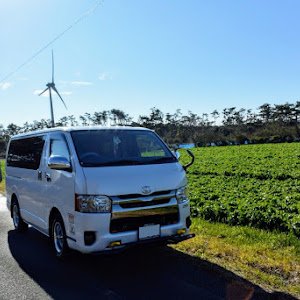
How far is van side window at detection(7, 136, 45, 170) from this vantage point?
6050mm

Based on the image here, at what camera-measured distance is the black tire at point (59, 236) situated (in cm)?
481

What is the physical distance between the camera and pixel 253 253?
5.18 m

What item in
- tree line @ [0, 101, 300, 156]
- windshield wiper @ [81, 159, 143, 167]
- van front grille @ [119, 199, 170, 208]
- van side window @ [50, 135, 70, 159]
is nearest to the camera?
van front grille @ [119, 199, 170, 208]

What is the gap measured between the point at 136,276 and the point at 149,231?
64cm

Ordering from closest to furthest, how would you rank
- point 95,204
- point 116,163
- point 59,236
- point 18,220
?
point 95,204, point 116,163, point 59,236, point 18,220

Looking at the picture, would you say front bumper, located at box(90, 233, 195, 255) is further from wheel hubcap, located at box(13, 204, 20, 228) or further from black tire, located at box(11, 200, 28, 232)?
wheel hubcap, located at box(13, 204, 20, 228)

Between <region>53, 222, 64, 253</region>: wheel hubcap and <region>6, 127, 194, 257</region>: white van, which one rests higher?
<region>6, 127, 194, 257</region>: white van

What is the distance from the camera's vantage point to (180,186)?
486 cm

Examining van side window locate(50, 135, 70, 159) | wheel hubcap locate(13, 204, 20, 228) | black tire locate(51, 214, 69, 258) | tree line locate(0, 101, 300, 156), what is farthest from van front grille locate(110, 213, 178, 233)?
tree line locate(0, 101, 300, 156)

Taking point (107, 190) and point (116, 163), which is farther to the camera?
point (116, 163)

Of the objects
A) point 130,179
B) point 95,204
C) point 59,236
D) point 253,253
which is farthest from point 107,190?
point 253,253

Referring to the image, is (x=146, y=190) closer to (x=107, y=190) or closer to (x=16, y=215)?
(x=107, y=190)

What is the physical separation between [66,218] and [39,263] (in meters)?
1.08

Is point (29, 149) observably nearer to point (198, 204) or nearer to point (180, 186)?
point (180, 186)
